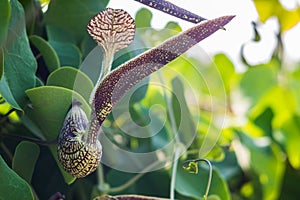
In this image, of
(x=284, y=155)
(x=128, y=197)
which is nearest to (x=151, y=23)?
(x=128, y=197)

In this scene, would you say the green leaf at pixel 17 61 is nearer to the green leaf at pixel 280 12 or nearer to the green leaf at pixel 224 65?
the green leaf at pixel 224 65

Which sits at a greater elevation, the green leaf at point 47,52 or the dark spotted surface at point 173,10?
the dark spotted surface at point 173,10

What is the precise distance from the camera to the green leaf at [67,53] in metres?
0.48

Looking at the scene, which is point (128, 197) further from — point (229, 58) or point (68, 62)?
point (229, 58)

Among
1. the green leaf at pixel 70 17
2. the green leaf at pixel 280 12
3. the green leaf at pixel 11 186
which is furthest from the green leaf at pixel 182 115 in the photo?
the green leaf at pixel 280 12

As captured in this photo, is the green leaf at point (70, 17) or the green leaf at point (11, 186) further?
the green leaf at point (70, 17)

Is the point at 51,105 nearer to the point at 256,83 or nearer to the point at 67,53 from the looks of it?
the point at 67,53

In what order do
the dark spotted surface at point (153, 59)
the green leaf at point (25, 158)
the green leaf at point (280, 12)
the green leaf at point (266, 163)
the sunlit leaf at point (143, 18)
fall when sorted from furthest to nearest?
the green leaf at point (280, 12)
the green leaf at point (266, 163)
the sunlit leaf at point (143, 18)
the green leaf at point (25, 158)
the dark spotted surface at point (153, 59)

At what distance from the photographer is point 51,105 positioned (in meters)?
0.40

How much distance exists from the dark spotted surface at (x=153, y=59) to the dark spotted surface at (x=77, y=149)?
3 cm

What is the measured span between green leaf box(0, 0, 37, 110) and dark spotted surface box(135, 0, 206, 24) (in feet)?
0.37

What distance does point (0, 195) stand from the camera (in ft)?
1.24

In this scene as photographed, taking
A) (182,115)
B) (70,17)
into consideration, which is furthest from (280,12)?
(70,17)

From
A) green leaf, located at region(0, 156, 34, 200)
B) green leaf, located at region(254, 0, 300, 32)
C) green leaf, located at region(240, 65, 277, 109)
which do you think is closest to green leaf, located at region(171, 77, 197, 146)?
green leaf, located at region(0, 156, 34, 200)
